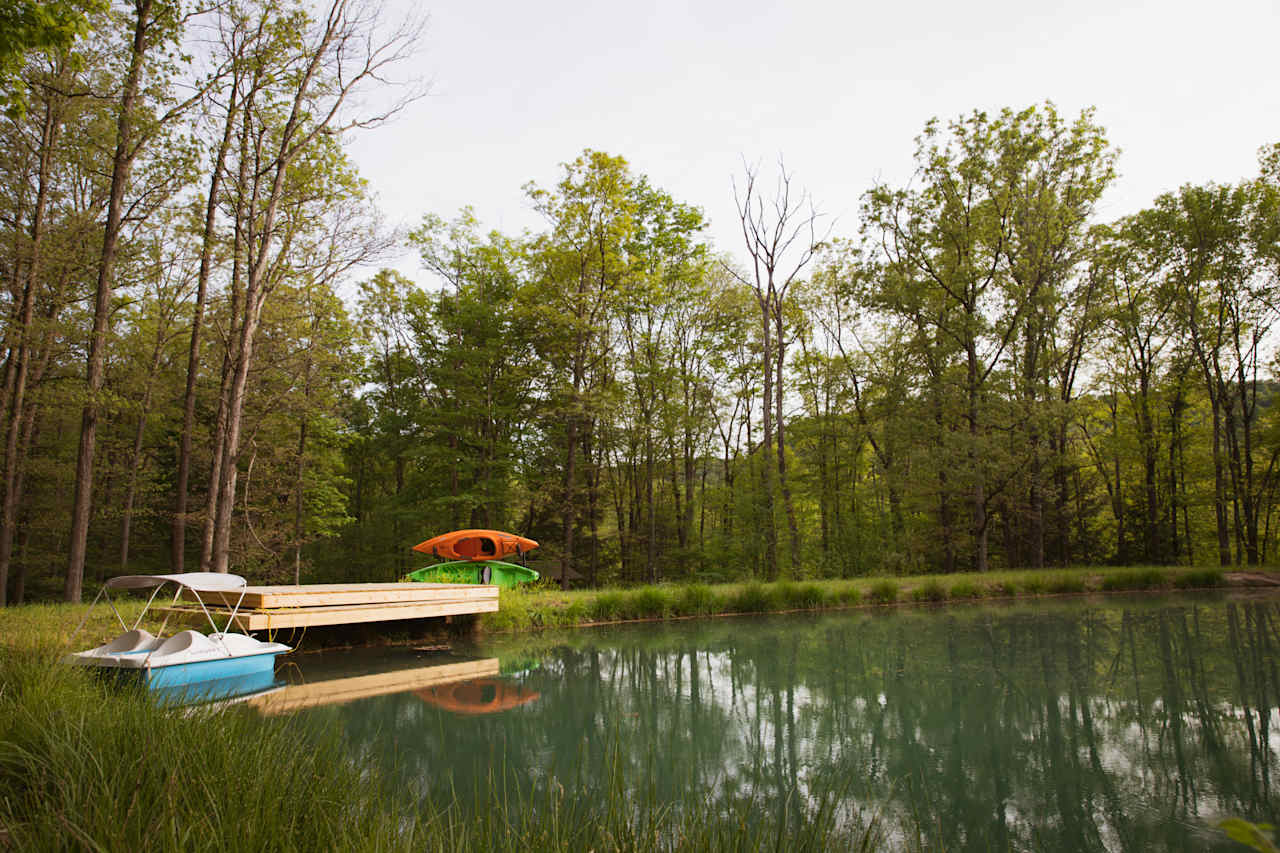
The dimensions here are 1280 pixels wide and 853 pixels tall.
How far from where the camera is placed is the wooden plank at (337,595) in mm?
8516

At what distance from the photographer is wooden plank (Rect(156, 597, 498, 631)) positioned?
827 centimetres

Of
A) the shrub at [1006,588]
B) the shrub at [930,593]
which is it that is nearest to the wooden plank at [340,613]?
the shrub at [930,593]

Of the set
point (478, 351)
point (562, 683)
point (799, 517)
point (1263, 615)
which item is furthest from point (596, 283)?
point (1263, 615)

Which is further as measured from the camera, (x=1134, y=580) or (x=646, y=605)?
(x=1134, y=580)

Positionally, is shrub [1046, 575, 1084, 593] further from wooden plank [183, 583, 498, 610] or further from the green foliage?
wooden plank [183, 583, 498, 610]

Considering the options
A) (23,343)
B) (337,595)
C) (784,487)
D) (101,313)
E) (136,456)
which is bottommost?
(337,595)

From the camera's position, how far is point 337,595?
9281 millimetres

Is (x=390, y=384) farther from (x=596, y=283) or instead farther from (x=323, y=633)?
(x=323, y=633)

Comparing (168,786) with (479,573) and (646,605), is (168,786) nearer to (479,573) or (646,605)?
(646,605)

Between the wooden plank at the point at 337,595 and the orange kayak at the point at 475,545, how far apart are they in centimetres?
545

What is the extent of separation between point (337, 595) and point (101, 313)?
641 cm

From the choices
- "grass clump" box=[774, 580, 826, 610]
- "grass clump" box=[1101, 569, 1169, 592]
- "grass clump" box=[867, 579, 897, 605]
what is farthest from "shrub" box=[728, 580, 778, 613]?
"grass clump" box=[1101, 569, 1169, 592]

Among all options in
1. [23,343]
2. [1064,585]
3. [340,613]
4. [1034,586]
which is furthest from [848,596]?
[23,343]

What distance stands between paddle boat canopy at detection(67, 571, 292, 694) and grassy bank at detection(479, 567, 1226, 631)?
4.68 m
